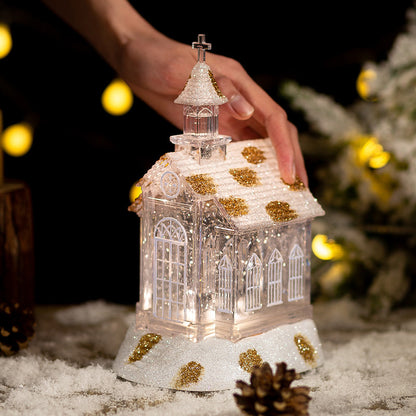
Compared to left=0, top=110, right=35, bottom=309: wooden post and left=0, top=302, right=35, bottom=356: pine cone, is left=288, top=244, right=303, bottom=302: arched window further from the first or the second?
left=0, top=110, right=35, bottom=309: wooden post

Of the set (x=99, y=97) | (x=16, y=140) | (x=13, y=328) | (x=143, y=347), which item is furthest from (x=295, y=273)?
(x=99, y=97)

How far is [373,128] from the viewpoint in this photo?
2393mm

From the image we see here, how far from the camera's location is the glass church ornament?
1619 mm

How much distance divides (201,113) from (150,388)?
0.63m

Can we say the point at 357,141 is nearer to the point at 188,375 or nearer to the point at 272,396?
the point at 188,375

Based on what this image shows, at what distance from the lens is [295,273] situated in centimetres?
179

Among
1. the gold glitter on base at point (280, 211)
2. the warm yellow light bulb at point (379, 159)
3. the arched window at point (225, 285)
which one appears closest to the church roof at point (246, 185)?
the gold glitter on base at point (280, 211)

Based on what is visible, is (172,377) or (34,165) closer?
(172,377)

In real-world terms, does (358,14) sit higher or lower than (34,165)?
higher

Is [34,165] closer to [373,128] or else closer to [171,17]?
[171,17]

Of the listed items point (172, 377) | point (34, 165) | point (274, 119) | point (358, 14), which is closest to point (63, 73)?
point (34, 165)

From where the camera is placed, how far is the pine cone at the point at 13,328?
1.81m

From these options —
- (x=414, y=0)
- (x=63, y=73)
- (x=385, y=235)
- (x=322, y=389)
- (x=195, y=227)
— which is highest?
(x=414, y=0)

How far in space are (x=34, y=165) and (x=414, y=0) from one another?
5.56 feet
